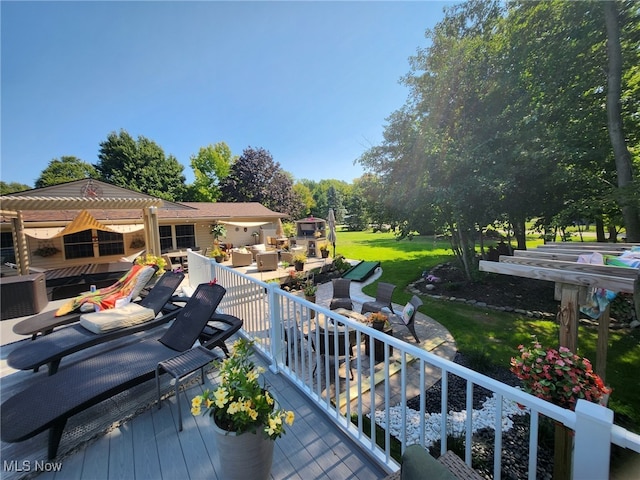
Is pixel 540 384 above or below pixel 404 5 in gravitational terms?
below

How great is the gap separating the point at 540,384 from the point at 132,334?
4.75 meters

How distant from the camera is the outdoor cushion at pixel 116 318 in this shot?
349 cm

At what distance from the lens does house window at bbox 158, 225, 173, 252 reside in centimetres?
1547

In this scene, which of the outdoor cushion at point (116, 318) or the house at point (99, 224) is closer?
the outdoor cushion at point (116, 318)

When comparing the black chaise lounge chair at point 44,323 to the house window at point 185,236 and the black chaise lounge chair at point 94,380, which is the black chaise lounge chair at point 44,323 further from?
the house window at point 185,236

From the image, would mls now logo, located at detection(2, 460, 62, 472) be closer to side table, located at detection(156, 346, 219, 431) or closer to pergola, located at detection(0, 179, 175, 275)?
side table, located at detection(156, 346, 219, 431)

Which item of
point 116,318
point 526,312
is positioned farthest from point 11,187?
point 526,312

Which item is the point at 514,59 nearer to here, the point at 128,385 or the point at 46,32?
the point at 128,385

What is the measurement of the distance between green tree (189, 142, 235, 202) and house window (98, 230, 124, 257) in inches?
749

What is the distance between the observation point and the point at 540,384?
169 cm

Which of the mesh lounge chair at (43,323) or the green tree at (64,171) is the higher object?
the green tree at (64,171)

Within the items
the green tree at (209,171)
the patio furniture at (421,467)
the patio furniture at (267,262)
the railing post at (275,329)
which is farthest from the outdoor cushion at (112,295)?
the green tree at (209,171)

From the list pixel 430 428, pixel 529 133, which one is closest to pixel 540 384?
pixel 430 428

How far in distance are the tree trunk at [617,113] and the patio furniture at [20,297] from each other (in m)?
13.2
